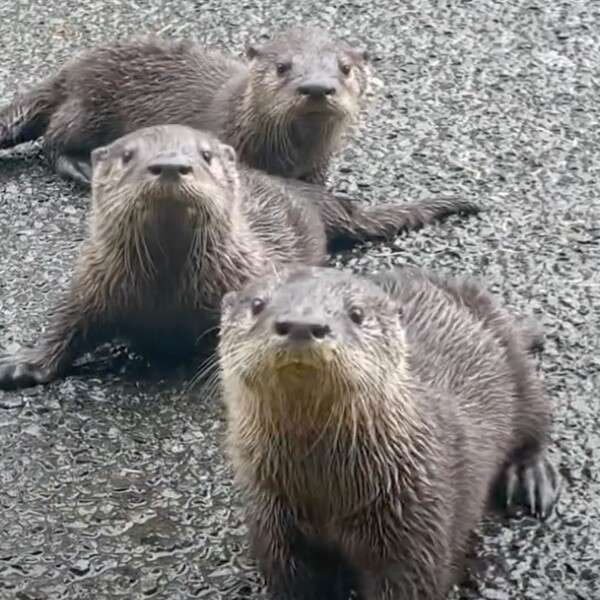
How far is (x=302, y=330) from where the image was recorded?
2.52 meters

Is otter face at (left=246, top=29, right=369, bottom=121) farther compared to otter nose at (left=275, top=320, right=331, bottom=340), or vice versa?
otter face at (left=246, top=29, right=369, bottom=121)

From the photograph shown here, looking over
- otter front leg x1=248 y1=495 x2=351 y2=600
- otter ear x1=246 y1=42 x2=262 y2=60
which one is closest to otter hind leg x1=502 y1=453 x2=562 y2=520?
otter front leg x1=248 y1=495 x2=351 y2=600

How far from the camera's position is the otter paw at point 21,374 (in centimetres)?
380

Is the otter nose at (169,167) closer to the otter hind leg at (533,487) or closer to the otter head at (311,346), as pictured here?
the otter head at (311,346)

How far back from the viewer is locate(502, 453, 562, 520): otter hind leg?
3.30 meters

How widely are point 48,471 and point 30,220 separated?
1.32 m

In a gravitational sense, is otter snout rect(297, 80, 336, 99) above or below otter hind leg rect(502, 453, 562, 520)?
above

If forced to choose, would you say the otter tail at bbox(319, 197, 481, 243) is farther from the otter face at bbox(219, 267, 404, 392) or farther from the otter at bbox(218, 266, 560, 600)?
the otter face at bbox(219, 267, 404, 392)

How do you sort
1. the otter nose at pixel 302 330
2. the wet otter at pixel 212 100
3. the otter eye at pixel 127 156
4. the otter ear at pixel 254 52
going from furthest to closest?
the otter ear at pixel 254 52 → the wet otter at pixel 212 100 → the otter eye at pixel 127 156 → the otter nose at pixel 302 330

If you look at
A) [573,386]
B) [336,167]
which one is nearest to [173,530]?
[573,386]

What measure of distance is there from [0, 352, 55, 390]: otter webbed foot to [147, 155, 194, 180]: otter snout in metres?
0.60

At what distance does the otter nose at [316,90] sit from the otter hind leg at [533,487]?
4.61ft

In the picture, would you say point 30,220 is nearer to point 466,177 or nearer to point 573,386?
point 466,177

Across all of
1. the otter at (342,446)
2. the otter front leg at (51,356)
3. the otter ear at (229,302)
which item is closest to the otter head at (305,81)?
the otter front leg at (51,356)
